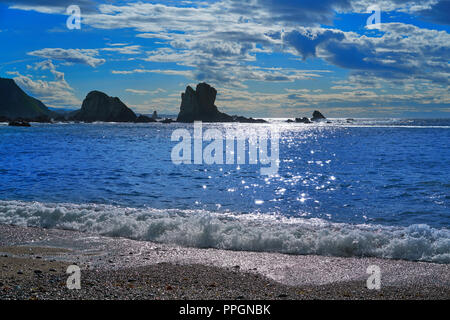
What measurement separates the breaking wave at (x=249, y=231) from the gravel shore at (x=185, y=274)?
69 cm

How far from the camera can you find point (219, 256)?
1191 cm

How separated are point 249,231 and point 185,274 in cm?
461

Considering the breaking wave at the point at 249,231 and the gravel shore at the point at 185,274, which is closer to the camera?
the gravel shore at the point at 185,274

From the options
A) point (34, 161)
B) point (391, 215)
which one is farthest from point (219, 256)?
point (34, 161)

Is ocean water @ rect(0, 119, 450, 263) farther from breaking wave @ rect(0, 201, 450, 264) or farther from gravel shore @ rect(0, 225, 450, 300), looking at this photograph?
gravel shore @ rect(0, 225, 450, 300)

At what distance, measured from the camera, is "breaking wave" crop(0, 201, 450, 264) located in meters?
12.5

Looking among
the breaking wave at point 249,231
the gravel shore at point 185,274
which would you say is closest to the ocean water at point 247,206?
the breaking wave at point 249,231

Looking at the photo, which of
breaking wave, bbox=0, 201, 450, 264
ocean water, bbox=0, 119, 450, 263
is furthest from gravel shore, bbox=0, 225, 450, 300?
ocean water, bbox=0, 119, 450, 263

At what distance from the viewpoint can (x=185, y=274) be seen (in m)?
9.70

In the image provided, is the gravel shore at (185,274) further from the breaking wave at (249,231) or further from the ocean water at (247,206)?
the ocean water at (247,206)

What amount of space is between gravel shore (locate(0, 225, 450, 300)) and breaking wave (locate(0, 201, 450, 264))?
688mm

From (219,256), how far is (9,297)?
5928 millimetres

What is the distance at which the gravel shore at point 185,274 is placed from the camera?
8.17m
